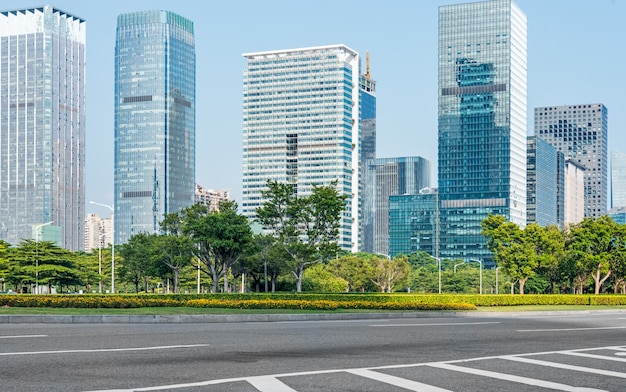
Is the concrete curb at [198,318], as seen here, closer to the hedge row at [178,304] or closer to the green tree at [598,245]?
the hedge row at [178,304]

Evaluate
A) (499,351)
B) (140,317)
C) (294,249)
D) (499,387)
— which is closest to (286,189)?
(294,249)

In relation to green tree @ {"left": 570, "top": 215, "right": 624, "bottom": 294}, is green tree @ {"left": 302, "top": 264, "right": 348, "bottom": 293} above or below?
below

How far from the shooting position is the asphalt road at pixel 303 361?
32.8ft

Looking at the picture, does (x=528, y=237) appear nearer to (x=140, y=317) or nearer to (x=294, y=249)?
(x=294, y=249)

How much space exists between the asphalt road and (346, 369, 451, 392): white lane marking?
0.04ft

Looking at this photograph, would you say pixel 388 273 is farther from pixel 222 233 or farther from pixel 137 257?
pixel 222 233

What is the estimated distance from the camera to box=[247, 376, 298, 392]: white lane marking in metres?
9.57

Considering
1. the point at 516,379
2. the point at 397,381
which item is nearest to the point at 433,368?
the point at 516,379

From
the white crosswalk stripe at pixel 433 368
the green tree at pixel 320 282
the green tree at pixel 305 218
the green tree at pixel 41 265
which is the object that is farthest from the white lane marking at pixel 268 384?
the green tree at pixel 41 265

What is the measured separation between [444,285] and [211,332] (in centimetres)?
9313

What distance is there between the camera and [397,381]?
10.4m

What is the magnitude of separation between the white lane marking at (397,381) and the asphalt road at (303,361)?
13 mm

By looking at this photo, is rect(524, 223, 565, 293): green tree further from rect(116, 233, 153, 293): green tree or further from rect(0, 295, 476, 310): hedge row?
rect(0, 295, 476, 310): hedge row

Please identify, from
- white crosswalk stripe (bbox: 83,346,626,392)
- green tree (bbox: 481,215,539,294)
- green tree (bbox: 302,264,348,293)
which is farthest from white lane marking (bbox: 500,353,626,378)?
green tree (bbox: 302,264,348,293)
